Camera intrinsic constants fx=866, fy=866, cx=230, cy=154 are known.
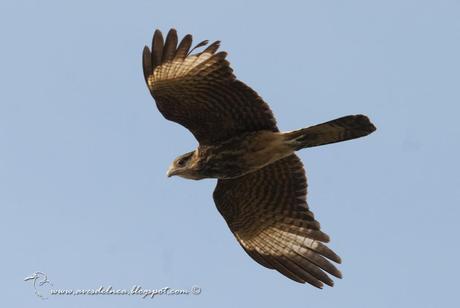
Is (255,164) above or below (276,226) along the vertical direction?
above

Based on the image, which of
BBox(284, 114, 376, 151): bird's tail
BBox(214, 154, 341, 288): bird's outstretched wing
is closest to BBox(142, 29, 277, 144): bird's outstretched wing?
BBox(284, 114, 376, 151): bird's tail

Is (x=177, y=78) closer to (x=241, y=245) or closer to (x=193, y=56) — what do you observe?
(x=193, y=56)

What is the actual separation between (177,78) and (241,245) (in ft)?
9.64

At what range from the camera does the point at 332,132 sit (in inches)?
474

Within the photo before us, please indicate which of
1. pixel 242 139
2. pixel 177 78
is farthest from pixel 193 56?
pixel 242 139

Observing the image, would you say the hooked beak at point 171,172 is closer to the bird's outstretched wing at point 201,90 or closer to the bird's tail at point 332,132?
the bird's outstretched wing at point 201,90

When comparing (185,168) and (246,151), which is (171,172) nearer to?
(185,168)

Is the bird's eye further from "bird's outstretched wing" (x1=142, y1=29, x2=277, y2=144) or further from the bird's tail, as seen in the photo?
the bird's tail

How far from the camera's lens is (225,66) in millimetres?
11992

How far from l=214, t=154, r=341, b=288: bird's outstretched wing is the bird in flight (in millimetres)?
15

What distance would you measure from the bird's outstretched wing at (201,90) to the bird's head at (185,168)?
545 millimetres

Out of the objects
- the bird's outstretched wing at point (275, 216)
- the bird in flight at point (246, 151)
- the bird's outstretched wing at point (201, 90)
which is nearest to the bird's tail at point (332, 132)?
the bird in flight at point (246, 151)

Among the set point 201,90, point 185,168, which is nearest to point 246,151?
point 185,168

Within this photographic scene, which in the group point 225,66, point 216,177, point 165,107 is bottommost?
point 216,177
